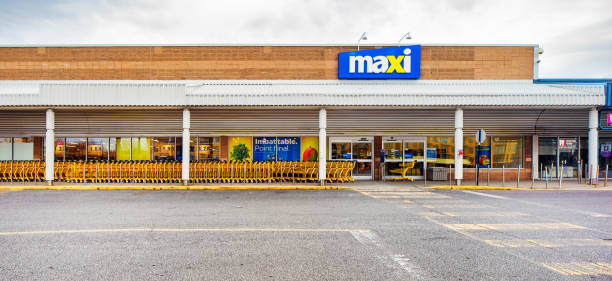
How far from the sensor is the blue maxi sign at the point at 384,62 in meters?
20.0

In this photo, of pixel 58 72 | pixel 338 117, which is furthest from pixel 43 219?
pixel 58 72

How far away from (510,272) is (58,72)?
23279 millimetres

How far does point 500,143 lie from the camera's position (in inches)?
791

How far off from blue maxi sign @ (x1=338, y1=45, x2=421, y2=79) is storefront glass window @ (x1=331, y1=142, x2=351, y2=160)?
12.8 feet

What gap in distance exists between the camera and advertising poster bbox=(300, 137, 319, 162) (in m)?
20.3

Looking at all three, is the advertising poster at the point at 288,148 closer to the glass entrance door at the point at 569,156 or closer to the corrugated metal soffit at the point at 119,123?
the corrugated metal soffit at the point at 119,123

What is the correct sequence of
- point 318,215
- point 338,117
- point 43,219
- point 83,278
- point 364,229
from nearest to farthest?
point 83,278
point 364,229
point 43,219
point 318,215
point 338,117

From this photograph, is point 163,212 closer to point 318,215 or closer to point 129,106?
point 318,215

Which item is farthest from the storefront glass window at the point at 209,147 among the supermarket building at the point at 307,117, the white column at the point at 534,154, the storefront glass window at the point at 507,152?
the white column at the point at 534,154

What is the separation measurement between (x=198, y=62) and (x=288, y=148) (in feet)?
22.8

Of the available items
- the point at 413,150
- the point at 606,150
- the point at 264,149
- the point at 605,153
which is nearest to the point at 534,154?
the point at 605,153

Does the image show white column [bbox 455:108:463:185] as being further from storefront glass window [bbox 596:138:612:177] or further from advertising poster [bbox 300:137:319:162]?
storefront glass window [bbox 596:138:612:177]

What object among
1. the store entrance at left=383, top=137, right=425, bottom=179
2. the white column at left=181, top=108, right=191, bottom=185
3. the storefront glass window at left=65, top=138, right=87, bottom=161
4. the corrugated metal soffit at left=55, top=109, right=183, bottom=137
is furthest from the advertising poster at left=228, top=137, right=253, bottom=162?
the storefront glass window at left=65, top=138, right=87, bottom=161

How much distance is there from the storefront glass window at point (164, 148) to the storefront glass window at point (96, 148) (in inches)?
108
